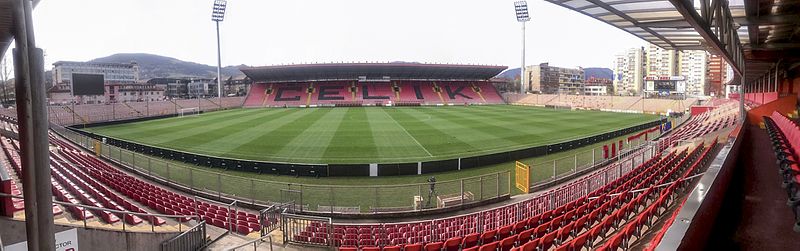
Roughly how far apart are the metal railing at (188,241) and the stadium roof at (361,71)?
58032mm

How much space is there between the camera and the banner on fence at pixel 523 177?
13147 millimetres

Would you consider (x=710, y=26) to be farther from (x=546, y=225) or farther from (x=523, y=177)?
(x=523, y=177)

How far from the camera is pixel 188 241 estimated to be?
8.70 metres

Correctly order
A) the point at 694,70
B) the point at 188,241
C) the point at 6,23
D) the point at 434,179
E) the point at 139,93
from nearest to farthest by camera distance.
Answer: the point at 6,23 → the point at 188,241 → the point at 434,179 → the point at 139,93 → the point at 694,70

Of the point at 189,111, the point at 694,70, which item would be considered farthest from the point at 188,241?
the point at 694,70

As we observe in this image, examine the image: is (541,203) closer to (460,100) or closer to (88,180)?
(88,180)

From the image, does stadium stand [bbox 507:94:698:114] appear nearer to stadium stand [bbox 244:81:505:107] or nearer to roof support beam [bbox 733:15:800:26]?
stadium stand [bbox 244:81:505:107]

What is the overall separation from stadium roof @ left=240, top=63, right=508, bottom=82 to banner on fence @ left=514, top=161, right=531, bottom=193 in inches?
2170

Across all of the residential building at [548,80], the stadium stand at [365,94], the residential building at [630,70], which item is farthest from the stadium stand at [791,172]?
the residential building at [630,70]

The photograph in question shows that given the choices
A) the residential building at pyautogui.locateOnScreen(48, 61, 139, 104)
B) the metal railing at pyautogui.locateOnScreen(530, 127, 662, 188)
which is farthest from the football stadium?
the residential building at pyautogui.locateOnScreen(48, 61, 139, 104)

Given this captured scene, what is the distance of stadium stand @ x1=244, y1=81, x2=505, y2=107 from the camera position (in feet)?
214

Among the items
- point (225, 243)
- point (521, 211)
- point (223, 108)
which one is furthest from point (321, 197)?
point (223, 108)

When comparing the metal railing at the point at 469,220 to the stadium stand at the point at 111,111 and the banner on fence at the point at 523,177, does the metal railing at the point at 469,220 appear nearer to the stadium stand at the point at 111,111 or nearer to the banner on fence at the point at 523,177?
the banner on fence at the point at 523,177

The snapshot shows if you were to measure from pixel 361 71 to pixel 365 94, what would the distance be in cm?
426
